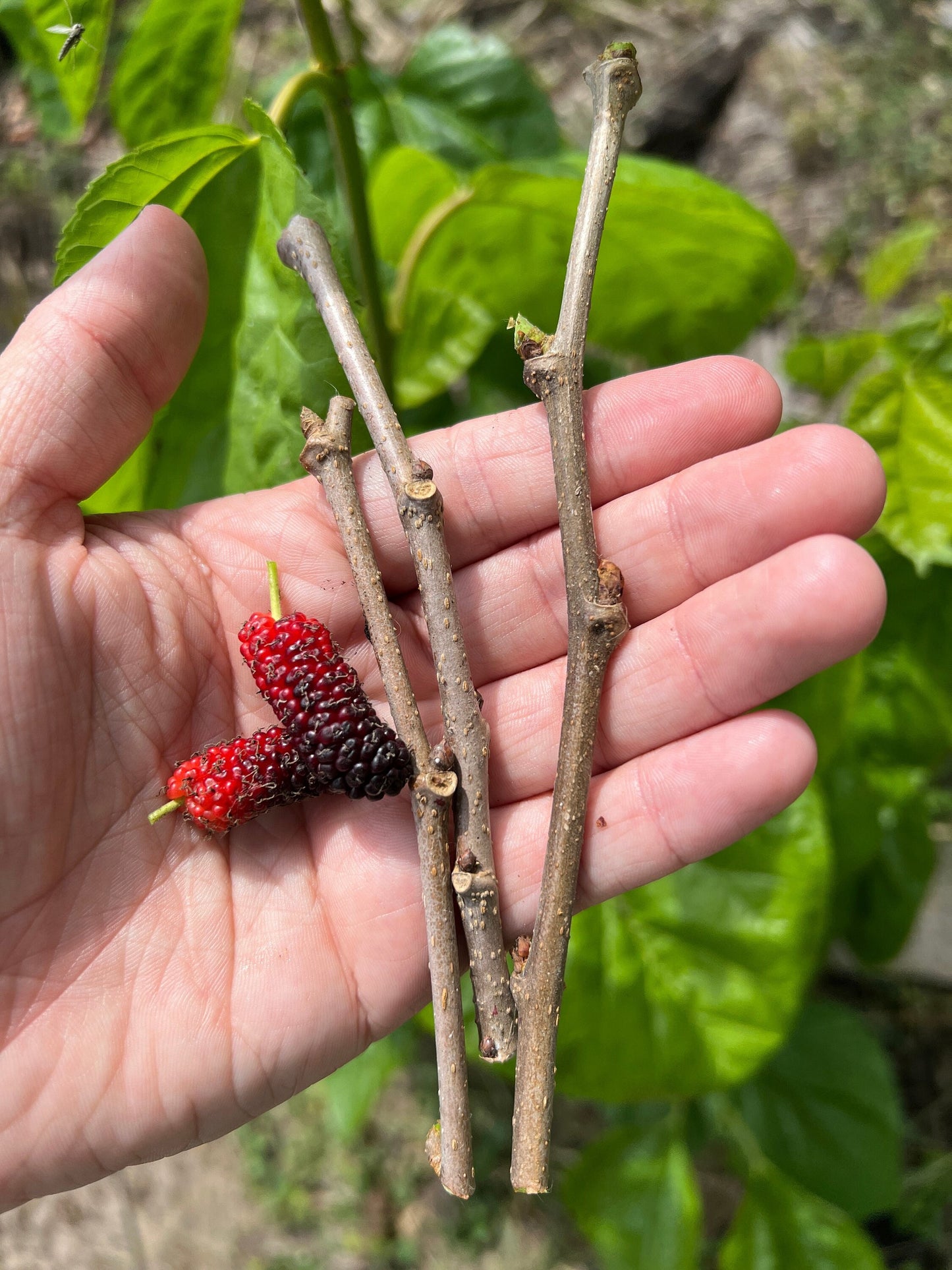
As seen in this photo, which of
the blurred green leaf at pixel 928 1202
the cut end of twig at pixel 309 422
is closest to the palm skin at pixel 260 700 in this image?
the cut end of twig at pixel 309 422

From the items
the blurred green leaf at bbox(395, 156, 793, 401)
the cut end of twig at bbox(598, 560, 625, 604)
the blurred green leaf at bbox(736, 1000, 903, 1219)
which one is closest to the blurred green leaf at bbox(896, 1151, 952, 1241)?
the blurred green leaf at bbox(736, 1000, 903, 1219)

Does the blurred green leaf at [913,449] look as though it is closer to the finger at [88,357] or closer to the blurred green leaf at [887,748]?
the blurred green leaf at [887,748]

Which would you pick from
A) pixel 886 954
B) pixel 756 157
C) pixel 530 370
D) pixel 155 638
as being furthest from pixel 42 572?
pixel 756 157

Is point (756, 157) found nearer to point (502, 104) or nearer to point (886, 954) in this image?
point (502, 104)

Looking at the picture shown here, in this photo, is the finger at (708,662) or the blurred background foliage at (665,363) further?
the blurred background foliage at (665,363)

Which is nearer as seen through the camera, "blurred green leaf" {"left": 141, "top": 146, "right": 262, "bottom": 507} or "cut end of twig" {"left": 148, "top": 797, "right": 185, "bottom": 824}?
"cut end of twig" {"left": 148, "top": 797, "right": 185, "bottom": 824}

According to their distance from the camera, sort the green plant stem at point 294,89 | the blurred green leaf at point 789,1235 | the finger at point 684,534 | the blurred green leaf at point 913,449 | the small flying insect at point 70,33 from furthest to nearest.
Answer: the blurred green leaf at point 789,1235 → the blurred green leaf at point 913,449 → the green plant stem at point 294,89 → the finger at point 684,534 → the small flying insect at point 70,33

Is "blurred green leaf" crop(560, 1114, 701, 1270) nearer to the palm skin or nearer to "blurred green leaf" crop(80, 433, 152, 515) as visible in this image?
the palm skin
